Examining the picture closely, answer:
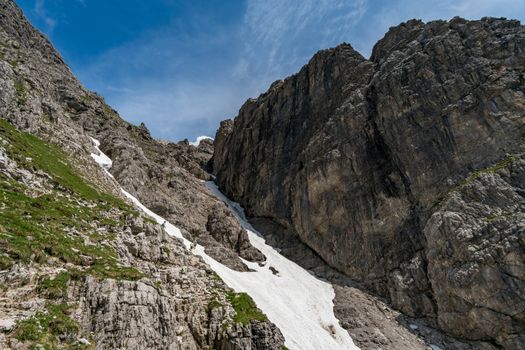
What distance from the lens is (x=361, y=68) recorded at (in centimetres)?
7400

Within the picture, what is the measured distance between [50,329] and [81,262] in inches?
214

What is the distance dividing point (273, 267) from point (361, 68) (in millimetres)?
44997

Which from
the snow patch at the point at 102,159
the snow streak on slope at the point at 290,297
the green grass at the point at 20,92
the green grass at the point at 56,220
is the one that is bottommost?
the snow streak on slope at the point at 290,297

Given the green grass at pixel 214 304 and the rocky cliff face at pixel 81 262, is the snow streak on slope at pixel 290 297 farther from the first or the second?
the green grass at pixel 214 304

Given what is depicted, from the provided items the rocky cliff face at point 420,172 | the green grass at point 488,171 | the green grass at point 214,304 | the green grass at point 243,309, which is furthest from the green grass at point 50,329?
the green grass at point 488,171

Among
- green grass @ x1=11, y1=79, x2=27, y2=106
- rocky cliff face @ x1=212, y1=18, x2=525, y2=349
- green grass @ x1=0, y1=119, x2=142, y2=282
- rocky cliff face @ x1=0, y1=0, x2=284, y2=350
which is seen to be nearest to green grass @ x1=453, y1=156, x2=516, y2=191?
rocky cliff face @ x1=212, y1=18, x2=525, y2=349

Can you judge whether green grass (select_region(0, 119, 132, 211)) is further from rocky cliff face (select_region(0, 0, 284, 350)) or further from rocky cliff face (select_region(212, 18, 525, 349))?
rocky cliff face (select_region(212, 18, 525, 349))

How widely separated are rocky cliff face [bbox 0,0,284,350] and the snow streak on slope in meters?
4.13

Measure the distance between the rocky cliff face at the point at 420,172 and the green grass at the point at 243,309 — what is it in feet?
91.4

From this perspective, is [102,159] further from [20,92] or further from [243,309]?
[243,309]

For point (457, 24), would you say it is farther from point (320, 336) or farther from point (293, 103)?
point (320, 336)

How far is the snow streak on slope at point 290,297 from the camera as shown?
35.9 meters

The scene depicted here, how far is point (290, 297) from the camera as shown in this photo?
1789 inches

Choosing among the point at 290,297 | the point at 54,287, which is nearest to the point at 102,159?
the point at 290,297
